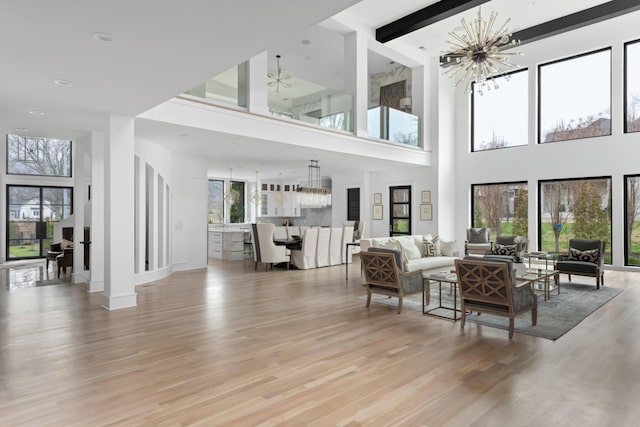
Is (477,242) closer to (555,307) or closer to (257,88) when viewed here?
(555,307)

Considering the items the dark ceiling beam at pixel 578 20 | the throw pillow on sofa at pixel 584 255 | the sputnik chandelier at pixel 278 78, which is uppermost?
the dark ceiling beam at pixel 578 20

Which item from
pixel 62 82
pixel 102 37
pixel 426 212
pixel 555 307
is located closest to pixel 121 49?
pixel 102 37

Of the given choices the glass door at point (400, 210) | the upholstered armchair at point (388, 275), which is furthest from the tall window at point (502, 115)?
the upholstered armchair at point (388, 275)

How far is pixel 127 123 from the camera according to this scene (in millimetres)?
5539

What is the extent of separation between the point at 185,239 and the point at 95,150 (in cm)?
294

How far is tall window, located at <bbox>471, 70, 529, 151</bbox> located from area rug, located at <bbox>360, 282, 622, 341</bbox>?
5149 millimetres

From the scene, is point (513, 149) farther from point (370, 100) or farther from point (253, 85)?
point (253, 85)

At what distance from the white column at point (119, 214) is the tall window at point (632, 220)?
10.4 m

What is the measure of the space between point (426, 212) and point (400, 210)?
3.43 feet

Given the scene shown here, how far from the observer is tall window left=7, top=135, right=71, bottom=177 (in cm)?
1128

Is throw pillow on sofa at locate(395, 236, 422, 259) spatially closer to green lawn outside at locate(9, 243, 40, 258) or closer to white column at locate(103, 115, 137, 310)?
white column at locate(103, 115, 137, 310)

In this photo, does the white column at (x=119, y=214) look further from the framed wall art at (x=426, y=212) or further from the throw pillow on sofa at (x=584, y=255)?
the framed wall art at (x=426, y=212)

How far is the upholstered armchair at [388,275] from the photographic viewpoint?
520cm

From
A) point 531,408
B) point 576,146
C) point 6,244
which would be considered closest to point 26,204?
point 6,244
